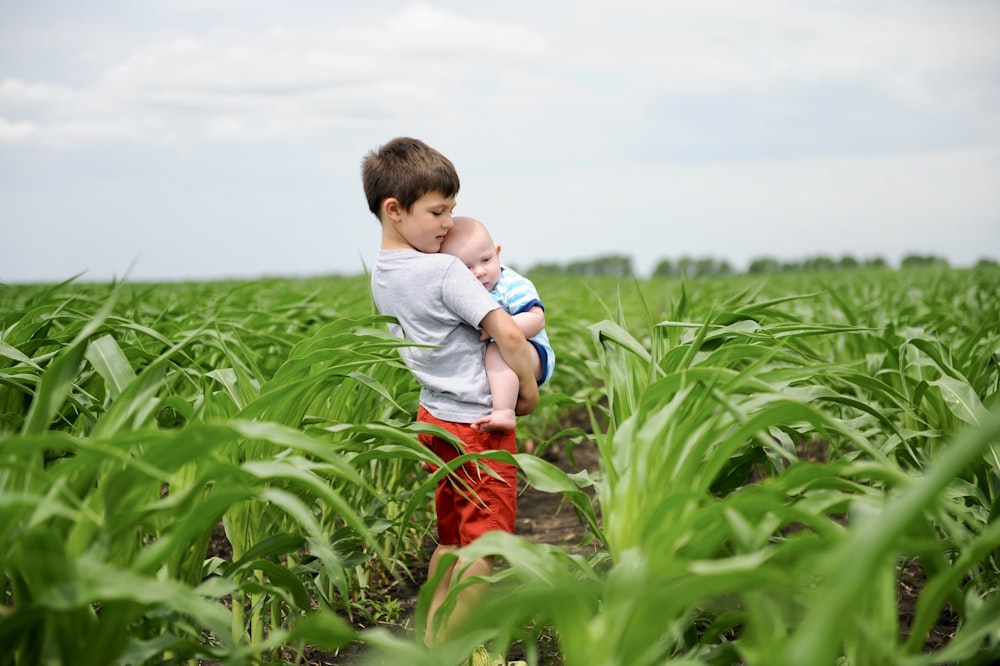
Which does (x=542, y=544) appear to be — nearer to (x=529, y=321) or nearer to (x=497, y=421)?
(x=497, y=421)

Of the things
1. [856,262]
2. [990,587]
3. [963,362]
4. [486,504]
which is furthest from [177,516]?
[856,262]

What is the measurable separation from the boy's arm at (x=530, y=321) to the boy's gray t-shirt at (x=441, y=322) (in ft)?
0.37

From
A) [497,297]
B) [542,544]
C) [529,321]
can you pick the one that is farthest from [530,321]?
[542,544]

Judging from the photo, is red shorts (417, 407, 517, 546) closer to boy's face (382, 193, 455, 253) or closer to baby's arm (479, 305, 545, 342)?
baby's arm (479, 305, 545, 342)

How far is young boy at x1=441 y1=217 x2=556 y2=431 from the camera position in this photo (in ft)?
7.28

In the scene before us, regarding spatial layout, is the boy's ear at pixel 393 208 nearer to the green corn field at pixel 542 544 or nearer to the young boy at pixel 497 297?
the young boy at pixel 497 297

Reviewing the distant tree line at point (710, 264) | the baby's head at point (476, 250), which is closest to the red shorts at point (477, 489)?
the baby's head at point (476, 250)

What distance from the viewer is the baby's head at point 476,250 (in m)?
2.26

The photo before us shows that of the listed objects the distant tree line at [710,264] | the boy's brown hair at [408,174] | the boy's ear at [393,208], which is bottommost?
the distant tree line at [710,264]

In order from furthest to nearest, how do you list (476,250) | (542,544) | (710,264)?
1. (710,264)
2. (476,250)
3. (542,544)

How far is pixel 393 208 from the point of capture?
2.22 meters

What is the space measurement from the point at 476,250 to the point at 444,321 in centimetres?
20

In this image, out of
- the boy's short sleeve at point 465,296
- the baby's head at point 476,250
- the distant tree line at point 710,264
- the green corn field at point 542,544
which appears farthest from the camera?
the distant tree line at point 710,264

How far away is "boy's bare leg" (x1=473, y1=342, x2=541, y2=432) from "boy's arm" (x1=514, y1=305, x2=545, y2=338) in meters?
0.10
